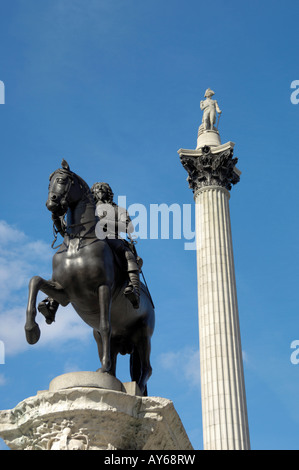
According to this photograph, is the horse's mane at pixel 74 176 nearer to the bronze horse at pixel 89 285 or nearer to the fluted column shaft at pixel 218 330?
the bronze horse at pixel 89 285

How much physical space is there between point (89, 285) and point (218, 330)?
1579 cm

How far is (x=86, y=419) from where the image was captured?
22.2 feet

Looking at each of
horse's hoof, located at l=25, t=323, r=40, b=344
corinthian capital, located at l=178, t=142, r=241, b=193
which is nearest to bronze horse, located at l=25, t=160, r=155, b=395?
horse's hoof, located at l=25, t=323, r=40, b=344

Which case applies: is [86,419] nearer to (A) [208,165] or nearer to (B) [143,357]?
(B) [143,357]

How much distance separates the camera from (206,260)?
24625 millimetres

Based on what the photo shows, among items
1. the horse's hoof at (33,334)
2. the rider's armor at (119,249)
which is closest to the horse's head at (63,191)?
the rider's armor at (119,249)

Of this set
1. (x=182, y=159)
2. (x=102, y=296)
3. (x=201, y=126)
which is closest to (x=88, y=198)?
(x=102, y=296)

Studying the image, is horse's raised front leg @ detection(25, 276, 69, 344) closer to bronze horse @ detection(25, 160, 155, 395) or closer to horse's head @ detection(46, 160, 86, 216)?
bronze horse @ detection(25, 160, 155, 395)

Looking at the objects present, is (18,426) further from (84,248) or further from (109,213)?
(109,213)

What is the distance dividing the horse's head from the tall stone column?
47.5 ft

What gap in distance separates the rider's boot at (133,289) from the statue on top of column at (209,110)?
20540mm

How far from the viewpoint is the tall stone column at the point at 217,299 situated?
21609 millimetres

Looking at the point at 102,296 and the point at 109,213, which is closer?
the point at 102,296
